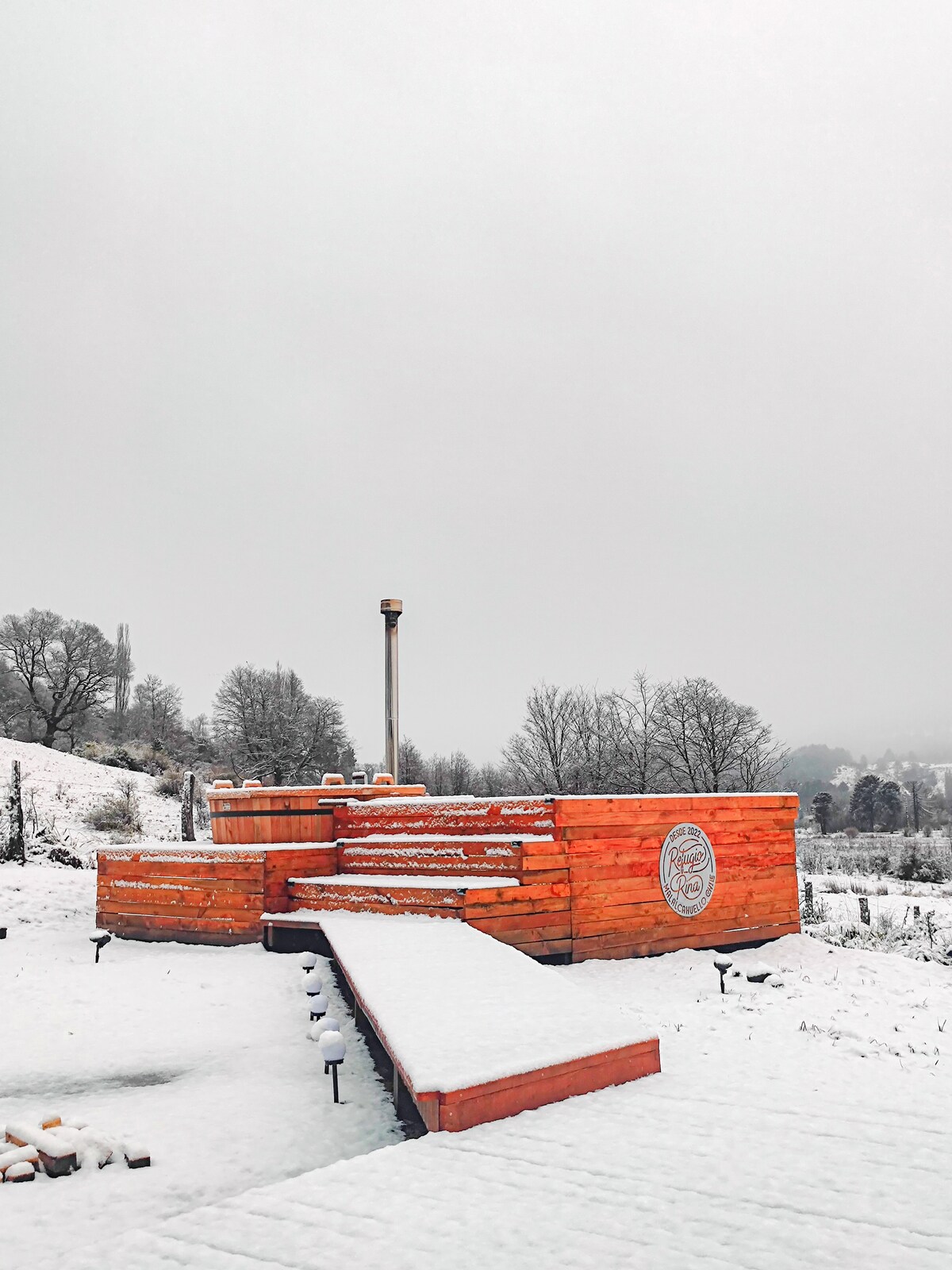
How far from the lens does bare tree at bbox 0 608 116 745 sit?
3988 cm

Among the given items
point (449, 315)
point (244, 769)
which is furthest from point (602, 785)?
point (449, 315)

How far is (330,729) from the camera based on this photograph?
39.6 m

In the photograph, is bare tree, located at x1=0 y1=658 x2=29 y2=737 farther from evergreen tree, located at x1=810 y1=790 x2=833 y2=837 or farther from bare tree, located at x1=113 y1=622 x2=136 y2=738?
evergreen tree, located at x1=810 y1=790 x2=833 y2=837

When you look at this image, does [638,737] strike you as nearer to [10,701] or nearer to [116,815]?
[116,815]

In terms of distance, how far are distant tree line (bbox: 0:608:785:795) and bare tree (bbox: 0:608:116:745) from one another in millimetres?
58

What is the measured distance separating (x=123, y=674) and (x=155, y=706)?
880 cm

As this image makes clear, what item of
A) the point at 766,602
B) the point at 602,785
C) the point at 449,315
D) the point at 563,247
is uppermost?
the point at 563,247

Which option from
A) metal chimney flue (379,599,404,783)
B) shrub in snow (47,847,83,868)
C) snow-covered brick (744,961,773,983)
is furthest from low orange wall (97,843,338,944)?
shrub in snow (47,847,83,868)

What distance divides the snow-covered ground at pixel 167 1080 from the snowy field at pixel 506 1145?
2 cm

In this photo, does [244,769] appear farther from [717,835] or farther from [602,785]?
[717,835]

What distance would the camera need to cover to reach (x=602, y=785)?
108ft

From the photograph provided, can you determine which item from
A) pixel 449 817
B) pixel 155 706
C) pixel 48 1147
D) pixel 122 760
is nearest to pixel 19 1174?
pixel 48 1147

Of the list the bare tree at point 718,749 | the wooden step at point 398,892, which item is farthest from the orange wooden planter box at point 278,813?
the bare tree at point 718,749

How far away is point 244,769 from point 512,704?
13678 mm
